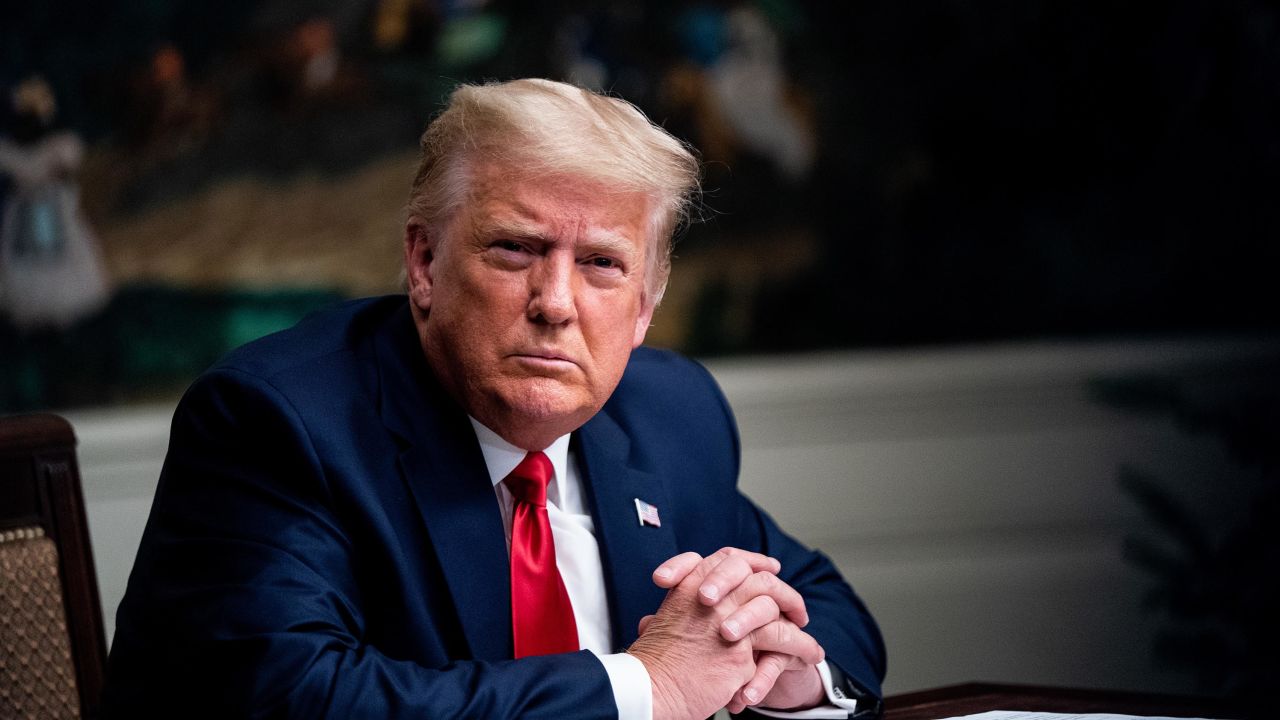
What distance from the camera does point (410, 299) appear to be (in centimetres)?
202

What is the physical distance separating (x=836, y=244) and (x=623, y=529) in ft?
10.8

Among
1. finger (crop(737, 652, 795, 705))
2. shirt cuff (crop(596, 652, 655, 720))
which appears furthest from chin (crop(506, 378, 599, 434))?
finger (crop(737, 652, 795, 705))

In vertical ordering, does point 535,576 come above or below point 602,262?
below

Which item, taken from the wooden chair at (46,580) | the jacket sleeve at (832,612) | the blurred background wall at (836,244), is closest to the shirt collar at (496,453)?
the jacket sleeve at (832,612)

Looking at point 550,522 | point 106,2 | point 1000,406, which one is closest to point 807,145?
point 1000,406

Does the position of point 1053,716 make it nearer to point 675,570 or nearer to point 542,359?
point 675,570

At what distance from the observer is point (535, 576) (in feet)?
6.41

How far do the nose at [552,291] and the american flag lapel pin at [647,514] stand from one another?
41 cm

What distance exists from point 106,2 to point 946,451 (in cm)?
352

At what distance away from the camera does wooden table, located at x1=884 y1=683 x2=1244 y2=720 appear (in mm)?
1937

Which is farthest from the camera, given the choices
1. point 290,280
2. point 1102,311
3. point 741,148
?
point 1102,311

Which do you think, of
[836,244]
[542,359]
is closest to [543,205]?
[542,359]

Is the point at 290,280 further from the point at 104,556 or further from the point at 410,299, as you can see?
the point at 410,299

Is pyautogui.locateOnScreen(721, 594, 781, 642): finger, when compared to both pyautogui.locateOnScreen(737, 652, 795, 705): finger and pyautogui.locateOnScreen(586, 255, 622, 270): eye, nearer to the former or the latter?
pyautogui.locateOnScreen(737, 652, 795, 705): finger
